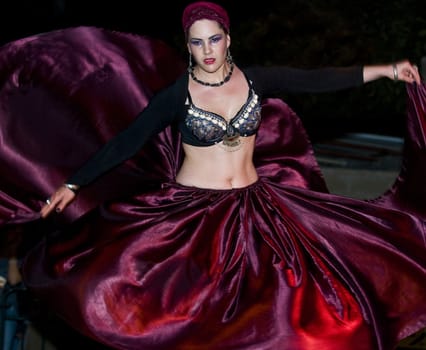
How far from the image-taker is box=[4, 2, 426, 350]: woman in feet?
15.7

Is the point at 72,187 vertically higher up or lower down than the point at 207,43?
lower down

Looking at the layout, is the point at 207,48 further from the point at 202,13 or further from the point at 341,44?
the point at 341,44

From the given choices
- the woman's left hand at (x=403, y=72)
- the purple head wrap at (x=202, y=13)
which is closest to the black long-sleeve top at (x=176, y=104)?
the woman's left hand at (x=403, y=72)

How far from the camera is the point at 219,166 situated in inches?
205

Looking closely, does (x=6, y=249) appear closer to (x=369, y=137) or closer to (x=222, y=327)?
(x=222, y=327)

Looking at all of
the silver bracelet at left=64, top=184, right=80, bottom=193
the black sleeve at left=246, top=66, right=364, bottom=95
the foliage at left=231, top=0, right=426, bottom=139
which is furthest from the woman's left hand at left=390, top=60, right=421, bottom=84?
the foliage at left=231, top=0, right=426, bottom=139

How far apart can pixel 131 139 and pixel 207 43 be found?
22.3 inches

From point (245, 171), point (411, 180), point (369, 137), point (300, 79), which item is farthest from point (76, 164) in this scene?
point (369, 137)

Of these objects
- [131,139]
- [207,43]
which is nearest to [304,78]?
[207,43]

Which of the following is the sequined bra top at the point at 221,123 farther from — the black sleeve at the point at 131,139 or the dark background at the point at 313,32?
the dark background at the point at 313,32

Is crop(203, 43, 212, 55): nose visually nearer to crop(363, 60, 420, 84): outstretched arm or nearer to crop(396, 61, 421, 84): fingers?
crop(363, 60, 420, 84): outstretched arm

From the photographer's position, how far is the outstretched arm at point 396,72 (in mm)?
5137

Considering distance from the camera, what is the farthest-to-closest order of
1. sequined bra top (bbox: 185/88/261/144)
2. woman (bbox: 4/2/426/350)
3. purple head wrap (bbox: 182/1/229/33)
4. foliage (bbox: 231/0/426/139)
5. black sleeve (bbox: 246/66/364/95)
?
foliage (bbox: 231/0/426/139)
black sleeve (bbox: 246/66/364/95)
sequined bra top (bbox: 185/88/261/144)
purple head wrap (bbox: 182/1/229/33)
woman (bbox: 4/2/426/350)

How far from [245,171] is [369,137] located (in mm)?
5413
